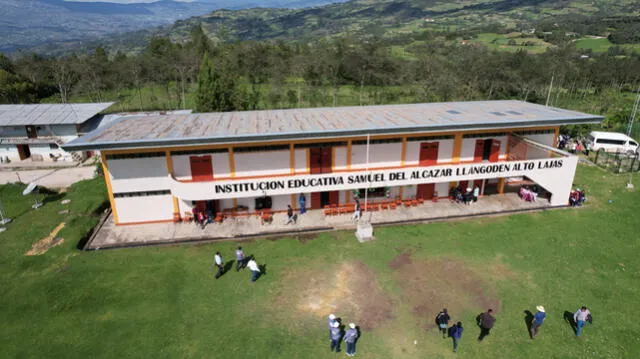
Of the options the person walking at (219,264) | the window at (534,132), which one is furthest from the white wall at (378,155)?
the person walking at (219,264)

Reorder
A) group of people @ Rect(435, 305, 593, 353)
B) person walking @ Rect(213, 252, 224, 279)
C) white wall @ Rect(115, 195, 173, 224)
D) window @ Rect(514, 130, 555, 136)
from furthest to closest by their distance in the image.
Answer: window @ Rect(514, 130, 555, 136) → white wall @ Rect(115, 195, 173, 224) → person walking @ Rect(213, 252, 224, 279) → group of people @ Rect(435, 305, 593, 353)

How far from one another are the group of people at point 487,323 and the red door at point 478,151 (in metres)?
11.4

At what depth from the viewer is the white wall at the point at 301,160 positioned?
2094 cm

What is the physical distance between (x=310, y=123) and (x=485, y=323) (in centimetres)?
1400

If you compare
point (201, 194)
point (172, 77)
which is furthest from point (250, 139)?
point (172, 77)

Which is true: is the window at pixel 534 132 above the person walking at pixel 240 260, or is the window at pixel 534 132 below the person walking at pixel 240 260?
above

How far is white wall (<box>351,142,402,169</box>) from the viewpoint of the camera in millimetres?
21531

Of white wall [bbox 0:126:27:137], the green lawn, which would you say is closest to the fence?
the green lawn

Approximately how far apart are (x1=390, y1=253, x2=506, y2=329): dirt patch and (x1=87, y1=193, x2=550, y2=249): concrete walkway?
4.40 metres

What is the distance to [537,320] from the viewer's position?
12.8 meters

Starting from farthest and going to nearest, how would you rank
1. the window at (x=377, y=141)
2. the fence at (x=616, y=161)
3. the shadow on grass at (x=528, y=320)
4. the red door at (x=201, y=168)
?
1. the fence at (x=616, y=161)
2. the window at (x=377, y=141)
3. the red door at (x=201, y=168)
4. the shadow on grass at (x=528, y=320)

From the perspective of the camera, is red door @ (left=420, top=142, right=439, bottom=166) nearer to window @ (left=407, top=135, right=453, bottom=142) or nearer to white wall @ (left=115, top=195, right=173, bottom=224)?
window @ (left=407, top=135, right=453, bottom=142)

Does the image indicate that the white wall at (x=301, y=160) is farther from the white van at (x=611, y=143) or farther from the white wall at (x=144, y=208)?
the white van at (x=611, y=143)

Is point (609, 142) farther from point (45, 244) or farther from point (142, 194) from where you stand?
point (45, 244)
